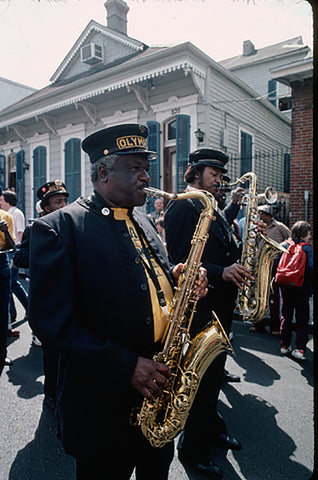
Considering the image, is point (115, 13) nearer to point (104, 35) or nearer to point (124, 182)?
point (104, 35)

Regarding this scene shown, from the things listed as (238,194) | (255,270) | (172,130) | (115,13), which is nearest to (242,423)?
(255,270)

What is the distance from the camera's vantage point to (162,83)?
9.59m

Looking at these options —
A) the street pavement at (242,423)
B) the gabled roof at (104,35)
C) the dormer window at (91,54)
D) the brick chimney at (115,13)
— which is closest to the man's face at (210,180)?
the street pavement at (242,423)

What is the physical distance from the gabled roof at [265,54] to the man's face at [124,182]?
59.1 ft

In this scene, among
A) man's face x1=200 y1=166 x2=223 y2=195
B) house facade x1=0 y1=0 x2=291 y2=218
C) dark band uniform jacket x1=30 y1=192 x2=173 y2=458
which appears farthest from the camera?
house facade x1=0 y1=0 x2=291 y2=218

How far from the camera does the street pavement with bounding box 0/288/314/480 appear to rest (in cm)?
250

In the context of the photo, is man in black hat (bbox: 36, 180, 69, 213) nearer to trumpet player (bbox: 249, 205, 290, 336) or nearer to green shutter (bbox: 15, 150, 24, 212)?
trumpet player (bbox: 249, 205, 290, 336)

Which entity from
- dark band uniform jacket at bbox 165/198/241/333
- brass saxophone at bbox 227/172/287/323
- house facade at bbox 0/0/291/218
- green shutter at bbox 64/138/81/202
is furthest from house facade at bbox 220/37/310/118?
dark band uniform jacket at bbox 165/198/241/333

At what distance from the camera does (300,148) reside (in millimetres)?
8805

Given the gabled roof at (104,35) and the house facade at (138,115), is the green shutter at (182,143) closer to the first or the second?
the house facade at (138,115)

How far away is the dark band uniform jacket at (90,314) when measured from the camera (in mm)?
1396

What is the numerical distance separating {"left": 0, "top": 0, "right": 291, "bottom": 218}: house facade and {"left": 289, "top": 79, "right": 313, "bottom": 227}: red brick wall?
1.56 metres

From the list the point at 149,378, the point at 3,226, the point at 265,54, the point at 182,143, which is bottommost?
the point at 149,378

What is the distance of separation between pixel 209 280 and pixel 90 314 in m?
1.26
